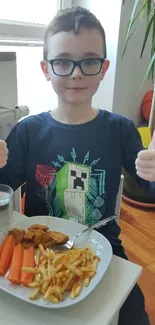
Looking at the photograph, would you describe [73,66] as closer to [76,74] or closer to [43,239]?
[76,74]

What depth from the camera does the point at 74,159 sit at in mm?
752

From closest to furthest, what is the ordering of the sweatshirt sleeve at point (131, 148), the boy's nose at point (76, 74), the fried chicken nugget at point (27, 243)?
1. the fried chicken nugget at point (27, 243)
2. the boy's nose at point (76, 74)
3. the sweatshirt sleeve at point (131, 148)

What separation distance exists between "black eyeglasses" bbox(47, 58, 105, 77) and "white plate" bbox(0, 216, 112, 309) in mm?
343

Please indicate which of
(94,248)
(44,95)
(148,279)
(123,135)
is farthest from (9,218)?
(44,95)

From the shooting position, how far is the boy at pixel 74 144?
70cm

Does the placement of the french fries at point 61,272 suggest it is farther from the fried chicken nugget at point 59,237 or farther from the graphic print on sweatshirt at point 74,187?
the graphic print on sweatshirt at point 74,187

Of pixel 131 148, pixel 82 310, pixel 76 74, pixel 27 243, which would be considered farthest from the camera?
pixel 131 148

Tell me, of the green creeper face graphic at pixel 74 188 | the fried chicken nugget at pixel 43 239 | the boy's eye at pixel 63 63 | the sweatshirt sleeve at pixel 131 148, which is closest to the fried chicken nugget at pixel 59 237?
the fried chicken nugget at pixel 43 239

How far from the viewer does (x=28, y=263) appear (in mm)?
508

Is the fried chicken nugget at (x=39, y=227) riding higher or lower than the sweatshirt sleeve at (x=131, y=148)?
lower

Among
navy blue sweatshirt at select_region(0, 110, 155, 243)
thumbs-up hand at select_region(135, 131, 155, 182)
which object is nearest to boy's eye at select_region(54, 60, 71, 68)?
navy blue sweatshirt at select_region(0, 110, 155, 243)

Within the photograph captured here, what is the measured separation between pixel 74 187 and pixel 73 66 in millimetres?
293

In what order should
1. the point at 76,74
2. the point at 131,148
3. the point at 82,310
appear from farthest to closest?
the point at 131,148, the point at 76,74, the point at 82,310

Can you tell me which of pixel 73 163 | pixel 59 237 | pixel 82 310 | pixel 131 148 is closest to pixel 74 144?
pixel 73 163
